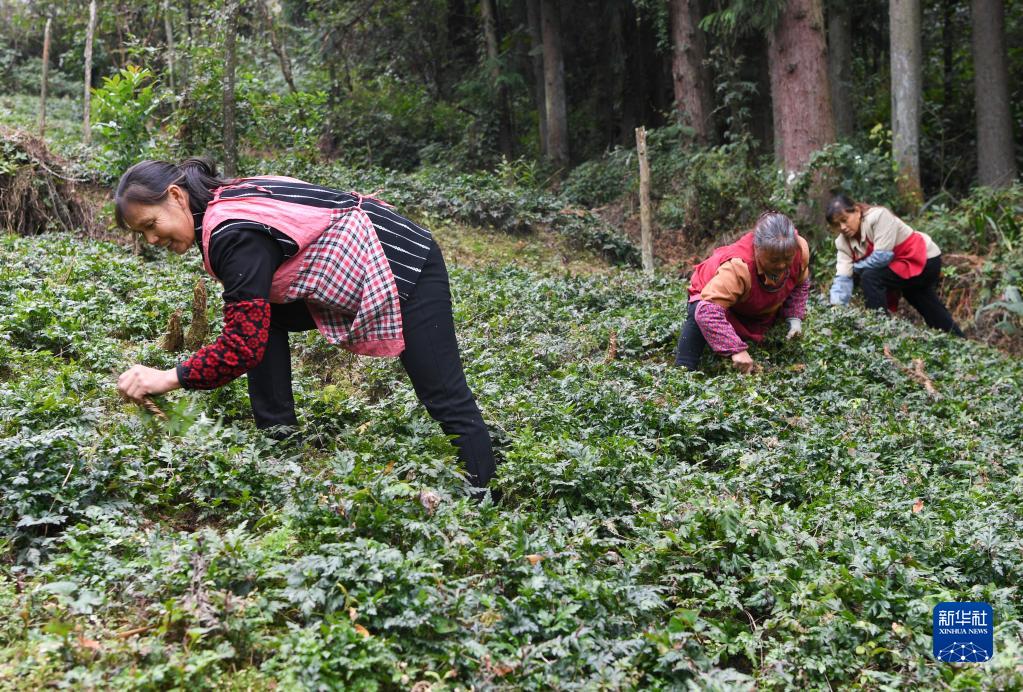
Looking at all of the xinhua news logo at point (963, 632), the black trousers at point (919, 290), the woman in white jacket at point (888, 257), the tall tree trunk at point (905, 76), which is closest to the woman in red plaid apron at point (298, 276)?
the xinhua news logo at point (963, 632)

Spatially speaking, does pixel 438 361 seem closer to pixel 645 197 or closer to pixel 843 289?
pixel 843 289

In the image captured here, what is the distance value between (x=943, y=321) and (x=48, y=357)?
8.32 meters

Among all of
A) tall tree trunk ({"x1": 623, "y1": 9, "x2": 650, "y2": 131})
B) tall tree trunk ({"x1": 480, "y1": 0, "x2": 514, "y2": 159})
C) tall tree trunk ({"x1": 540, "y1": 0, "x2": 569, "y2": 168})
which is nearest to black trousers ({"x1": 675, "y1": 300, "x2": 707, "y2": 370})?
tall tree trunk ({"x1": 540, "y1": 0, "x2": 569, "y2": 168})

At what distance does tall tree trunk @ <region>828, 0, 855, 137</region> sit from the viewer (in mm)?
17422

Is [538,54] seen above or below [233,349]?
above

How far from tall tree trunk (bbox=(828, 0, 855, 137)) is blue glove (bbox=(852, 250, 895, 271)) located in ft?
27.8

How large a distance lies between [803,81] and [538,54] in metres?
8.27

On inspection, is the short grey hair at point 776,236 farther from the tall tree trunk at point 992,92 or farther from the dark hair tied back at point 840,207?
the tall tree trunk at point 992,92

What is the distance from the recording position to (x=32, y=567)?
3.66 meters

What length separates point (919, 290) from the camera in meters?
9.72

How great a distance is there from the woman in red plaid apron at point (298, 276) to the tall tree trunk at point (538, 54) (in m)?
16.0

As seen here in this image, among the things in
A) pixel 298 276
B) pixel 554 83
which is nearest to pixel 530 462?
pixel 298 276

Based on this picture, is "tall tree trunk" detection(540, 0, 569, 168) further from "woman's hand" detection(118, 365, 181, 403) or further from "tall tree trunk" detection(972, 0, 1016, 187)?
"woman's hand" detection(118, 365, 181, 403)

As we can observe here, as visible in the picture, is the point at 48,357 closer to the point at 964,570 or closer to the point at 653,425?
the point at 653,425
